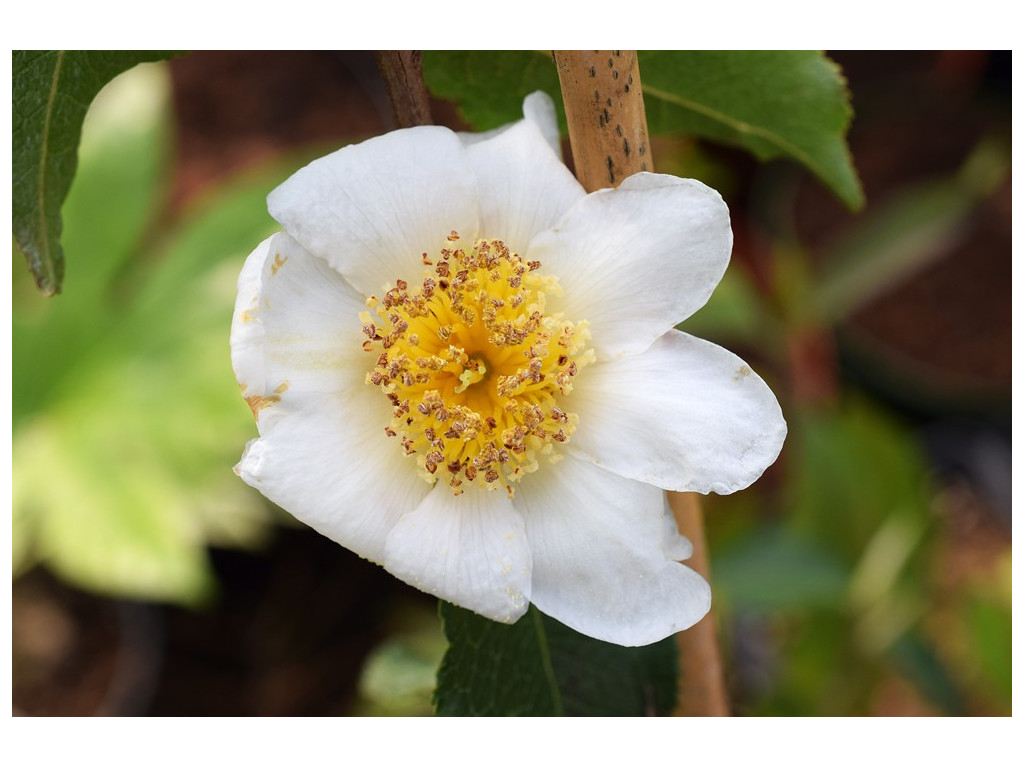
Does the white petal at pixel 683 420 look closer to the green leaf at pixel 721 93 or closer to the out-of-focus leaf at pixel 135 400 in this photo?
the green leaf at pixel 721 93

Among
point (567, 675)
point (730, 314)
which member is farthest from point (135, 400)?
point (567, 675)

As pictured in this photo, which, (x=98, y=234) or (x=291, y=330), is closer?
(x=291, y=330)

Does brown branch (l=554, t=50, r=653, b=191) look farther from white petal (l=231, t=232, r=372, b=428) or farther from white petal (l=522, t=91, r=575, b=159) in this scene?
white petal (l=231, t=232, r=372, b=428)

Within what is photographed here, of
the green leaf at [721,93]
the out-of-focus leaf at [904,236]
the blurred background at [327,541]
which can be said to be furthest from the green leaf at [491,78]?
the out-of-focus leaf at [904,236]

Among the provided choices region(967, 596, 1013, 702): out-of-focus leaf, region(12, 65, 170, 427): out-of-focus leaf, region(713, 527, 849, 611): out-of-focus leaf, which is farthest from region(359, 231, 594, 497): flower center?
region(12, 65, 170, 427): out-of-focus leaf

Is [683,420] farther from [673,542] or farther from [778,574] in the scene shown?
[778,574]
